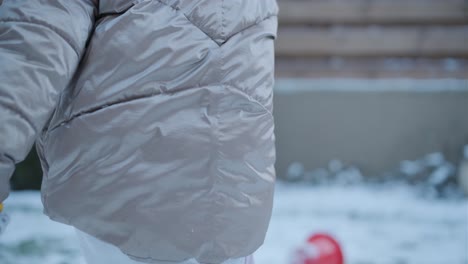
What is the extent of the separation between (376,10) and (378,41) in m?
0.22

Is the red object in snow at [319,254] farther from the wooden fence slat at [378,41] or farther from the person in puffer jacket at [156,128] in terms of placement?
the wooden fence slat at [378,41]

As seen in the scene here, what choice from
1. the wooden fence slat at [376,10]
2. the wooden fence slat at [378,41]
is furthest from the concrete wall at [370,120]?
the wooden fence slat at [376,10]

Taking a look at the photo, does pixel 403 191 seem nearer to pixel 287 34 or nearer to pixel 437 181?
pixel 437 181

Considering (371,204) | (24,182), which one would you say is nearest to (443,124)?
(371,204)

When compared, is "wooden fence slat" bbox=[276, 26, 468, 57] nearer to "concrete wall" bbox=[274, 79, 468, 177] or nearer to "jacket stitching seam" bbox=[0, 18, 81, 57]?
"concrete wall" bbox=[274, 79, 468, 177]

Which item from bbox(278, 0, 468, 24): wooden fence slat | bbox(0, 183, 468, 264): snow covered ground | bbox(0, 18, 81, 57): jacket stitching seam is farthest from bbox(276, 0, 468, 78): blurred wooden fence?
bbox(0, 18, 81, 57): jacket stitching seam

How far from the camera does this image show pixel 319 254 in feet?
7.19

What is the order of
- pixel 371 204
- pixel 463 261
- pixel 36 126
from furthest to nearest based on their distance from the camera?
1. pixel 371 204
2. pixel 463 261
3. pixel 36 126

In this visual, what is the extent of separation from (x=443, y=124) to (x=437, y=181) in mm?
407

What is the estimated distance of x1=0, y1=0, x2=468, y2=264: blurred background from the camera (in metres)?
3.96

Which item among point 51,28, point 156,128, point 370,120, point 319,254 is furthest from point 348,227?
point 51,28

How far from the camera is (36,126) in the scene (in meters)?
0.92

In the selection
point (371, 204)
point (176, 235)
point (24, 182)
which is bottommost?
point (24, 182)

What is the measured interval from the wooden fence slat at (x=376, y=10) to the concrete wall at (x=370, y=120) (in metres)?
0.44
